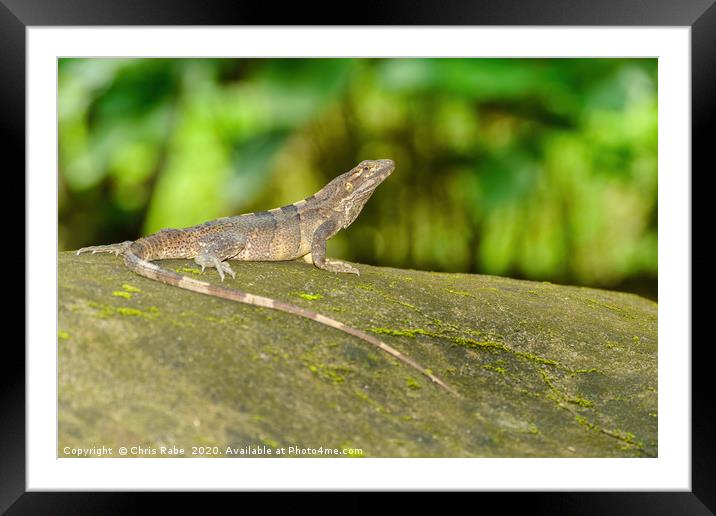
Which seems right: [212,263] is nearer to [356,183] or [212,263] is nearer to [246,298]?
[246,298]

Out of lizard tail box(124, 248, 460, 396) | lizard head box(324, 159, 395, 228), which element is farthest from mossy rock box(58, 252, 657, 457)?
lizard head box(324, 159, 395, 228)

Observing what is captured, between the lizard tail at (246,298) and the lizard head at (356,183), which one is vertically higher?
the lizard head at (356,183)

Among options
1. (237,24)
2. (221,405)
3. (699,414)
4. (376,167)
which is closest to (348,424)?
(221,405)

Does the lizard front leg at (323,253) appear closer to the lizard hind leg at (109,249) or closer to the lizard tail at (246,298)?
the lizard tail at (246,298)

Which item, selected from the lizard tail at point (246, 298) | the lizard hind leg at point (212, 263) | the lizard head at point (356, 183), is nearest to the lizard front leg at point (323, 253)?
the lizard head at point (356, 183)

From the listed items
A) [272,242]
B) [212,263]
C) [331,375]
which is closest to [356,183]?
[272,242]

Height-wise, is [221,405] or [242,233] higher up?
[242,233]

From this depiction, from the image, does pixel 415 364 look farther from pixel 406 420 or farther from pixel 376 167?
pixel 376 167
